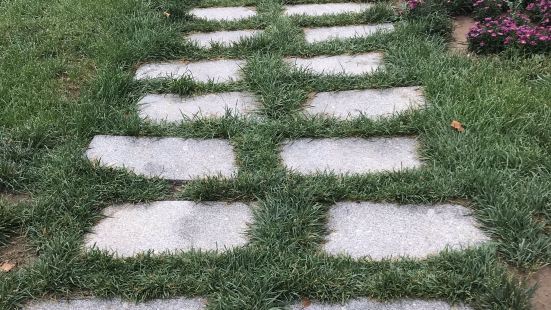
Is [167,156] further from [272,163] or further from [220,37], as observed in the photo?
[220,37]

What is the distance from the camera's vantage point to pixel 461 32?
161 inches

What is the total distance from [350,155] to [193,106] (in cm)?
108

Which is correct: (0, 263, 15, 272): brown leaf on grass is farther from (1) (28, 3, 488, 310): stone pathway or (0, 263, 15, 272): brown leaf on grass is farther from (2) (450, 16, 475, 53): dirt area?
(2) (450, 16, 475, 53): dirt area

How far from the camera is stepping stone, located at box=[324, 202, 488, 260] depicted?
233 cm

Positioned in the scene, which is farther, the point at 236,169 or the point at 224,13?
the point at 224,13

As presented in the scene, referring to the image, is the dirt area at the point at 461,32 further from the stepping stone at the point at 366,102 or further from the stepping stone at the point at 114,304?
the stepping stone at the point at 114,304

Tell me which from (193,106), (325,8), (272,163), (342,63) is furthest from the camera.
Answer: (325,8)

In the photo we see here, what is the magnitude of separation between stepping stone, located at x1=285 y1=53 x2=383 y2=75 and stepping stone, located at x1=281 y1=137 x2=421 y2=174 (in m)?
0.78

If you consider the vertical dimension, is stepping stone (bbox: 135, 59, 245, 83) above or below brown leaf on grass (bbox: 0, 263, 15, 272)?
above

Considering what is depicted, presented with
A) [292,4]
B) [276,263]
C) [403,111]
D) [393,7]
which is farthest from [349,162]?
[292,4]

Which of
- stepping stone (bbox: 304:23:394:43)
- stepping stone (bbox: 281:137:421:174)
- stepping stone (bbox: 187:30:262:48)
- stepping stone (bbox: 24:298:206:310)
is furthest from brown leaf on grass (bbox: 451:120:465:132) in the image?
stepping stone (bbox: 187:30:262:48)

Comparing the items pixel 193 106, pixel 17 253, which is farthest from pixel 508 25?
pixel 17 253

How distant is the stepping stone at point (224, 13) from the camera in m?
4.64

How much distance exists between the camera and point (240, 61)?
391 centimetres
